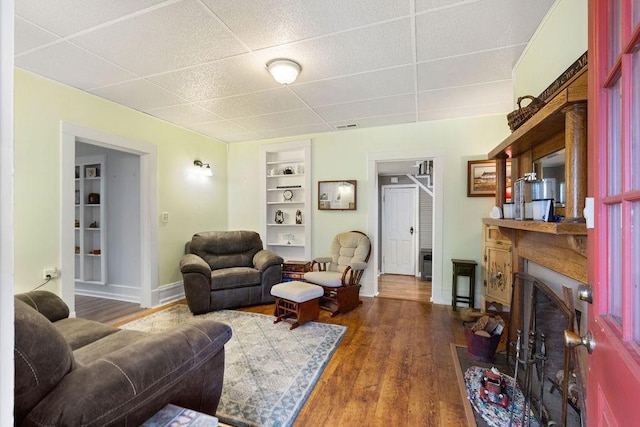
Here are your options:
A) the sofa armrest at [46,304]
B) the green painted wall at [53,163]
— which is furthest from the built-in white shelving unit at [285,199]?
the sofa armrest at [46,304]

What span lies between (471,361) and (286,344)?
153 cm

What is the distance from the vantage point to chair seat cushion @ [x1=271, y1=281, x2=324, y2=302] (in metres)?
2.92

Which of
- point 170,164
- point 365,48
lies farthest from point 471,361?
point 170,164

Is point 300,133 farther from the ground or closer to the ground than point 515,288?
farther from the ground

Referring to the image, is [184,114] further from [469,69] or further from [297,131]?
[469,69]

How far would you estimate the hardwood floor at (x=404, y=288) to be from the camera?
13.7 feet

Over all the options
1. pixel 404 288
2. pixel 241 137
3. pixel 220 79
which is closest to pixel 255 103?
pixel 220 79

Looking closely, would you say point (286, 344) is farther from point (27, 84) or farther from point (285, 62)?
point (27, 84)

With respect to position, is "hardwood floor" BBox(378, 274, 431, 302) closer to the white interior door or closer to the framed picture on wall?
the white interior door

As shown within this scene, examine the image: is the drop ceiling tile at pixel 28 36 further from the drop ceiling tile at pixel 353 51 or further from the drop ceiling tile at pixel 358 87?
the drop ceiling tile at pixel 358 87

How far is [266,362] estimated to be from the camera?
222 cm

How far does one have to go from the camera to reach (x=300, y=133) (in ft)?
14.3

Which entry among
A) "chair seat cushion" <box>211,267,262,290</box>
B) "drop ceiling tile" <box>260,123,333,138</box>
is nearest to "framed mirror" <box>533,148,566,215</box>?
"drop ceiling tile" <box>260,123,333,138</box>

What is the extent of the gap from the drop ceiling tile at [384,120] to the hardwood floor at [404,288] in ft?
8.18
